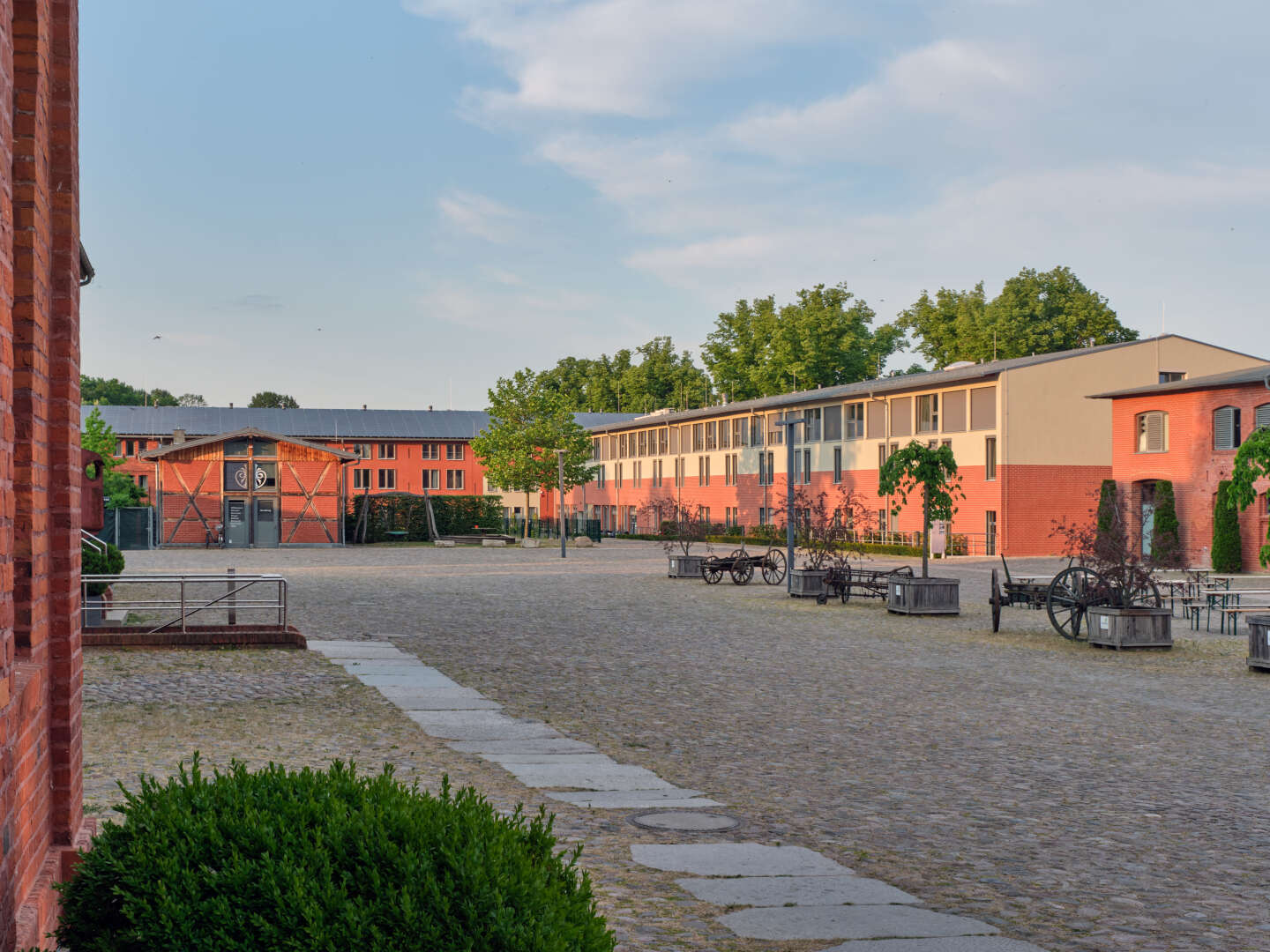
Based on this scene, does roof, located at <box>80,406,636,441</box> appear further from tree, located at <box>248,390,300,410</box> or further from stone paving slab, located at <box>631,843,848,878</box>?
stone paving slab, located at <box>631,843,848,878</box>

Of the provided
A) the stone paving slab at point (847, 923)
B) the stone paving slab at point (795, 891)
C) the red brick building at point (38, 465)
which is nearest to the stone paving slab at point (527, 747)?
the stone paving slab at point (795, 891)

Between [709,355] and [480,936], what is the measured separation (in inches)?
3620

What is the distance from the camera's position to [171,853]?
3.43 metres

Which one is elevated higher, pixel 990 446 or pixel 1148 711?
pixel 990 446

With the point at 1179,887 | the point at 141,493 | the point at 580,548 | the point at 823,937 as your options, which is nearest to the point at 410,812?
the point at 823,937

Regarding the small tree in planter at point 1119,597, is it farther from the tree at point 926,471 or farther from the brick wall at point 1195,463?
the brick wall at point 1195,463

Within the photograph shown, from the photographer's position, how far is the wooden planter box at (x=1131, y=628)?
17.3 m

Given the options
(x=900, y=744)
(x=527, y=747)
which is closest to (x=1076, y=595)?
(x=900, y=744)

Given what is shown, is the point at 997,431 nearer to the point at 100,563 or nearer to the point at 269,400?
the point at 100,563

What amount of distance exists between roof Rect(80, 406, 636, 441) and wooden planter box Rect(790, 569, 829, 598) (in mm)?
67253

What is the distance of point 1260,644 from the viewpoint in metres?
15.2

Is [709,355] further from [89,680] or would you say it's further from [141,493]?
[89,680]

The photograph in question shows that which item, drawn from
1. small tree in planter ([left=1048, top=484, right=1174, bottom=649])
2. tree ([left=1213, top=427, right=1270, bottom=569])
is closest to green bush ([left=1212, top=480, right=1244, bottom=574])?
small tree in planter ([left=1048, top=484, right=1174, bottom=649])

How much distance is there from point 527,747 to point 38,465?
5.71 m
